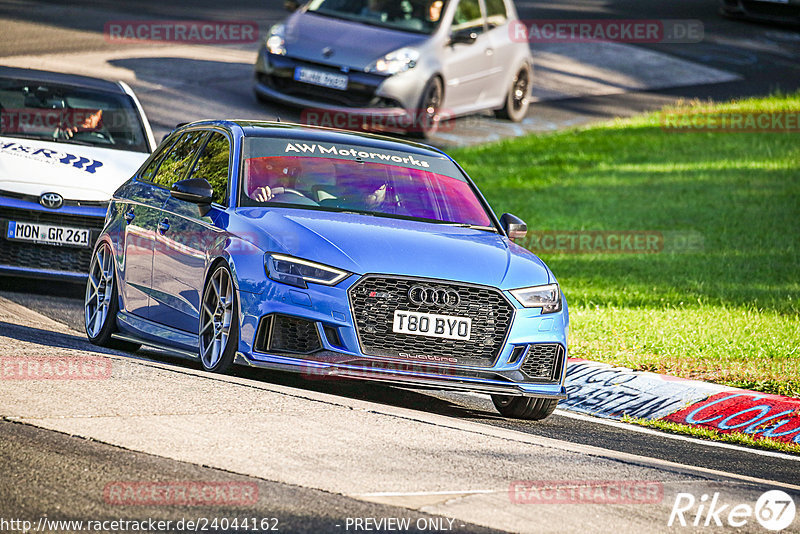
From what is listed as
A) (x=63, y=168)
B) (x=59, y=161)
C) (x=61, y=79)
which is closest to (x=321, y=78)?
(x=61, y=79)

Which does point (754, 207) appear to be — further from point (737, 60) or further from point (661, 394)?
point (737, 60)

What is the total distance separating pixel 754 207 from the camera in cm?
1870

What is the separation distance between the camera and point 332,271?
307 inches

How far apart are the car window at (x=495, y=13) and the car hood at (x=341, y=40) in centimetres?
209

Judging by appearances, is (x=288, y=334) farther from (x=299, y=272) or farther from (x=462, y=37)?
(x=462, y=37)

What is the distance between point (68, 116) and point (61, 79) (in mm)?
566

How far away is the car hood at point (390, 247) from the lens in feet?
25.9

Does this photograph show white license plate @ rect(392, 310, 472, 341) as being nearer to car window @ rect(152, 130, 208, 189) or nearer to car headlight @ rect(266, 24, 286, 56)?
car window @ rect(152, 130, 208, 189)

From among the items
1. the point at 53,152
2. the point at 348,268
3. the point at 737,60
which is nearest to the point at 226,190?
the point at 348,268

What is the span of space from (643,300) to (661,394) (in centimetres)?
369

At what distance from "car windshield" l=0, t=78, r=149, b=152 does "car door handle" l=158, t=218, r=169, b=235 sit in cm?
389

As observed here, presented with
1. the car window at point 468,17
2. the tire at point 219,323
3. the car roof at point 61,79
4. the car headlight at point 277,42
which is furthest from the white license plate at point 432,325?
the car window at point 468,17

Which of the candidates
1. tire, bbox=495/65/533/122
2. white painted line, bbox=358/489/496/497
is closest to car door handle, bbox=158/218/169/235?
white painted line, bbox=358/489/496/497

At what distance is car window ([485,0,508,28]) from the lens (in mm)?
21156
